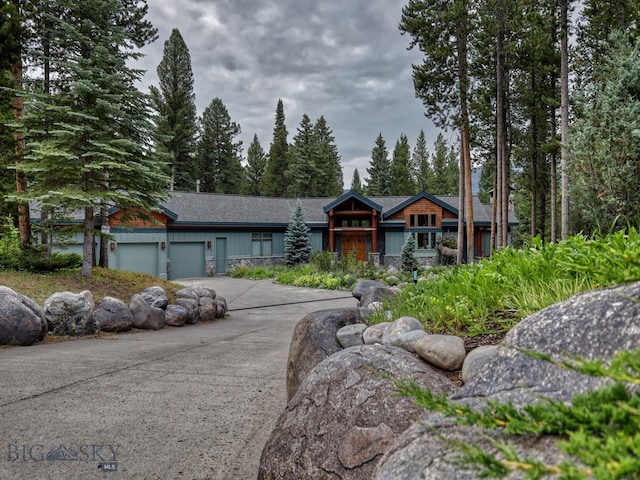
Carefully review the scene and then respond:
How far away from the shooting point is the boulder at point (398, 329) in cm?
345

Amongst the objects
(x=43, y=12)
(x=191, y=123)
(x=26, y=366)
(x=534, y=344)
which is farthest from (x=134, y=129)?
(x=191, y=123)

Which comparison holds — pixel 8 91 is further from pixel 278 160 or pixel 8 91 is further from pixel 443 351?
pixel 278 160

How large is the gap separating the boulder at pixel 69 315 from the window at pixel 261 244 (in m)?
16.0

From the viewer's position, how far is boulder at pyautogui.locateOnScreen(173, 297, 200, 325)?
10.5 metres

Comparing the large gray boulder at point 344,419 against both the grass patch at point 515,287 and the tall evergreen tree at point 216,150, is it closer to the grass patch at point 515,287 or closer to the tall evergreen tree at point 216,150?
the grass patch at point 515,287

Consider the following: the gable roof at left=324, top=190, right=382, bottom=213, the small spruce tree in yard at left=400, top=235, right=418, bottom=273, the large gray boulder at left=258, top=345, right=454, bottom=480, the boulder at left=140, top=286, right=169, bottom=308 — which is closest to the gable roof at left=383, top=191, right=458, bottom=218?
the gable roof at left=324, top=190, right=382, bottom=213

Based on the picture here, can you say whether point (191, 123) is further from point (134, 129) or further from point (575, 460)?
point (575, 460)

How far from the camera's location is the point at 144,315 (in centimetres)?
932

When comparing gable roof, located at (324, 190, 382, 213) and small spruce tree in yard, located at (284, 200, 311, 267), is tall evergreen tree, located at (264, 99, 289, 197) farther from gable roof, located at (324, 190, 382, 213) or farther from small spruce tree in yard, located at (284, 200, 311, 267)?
gable roof, located at (324, 190, 382, 213)

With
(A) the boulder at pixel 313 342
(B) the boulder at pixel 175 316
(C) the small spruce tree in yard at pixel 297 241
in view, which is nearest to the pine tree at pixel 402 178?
(C) the small spruce tree in yard at pixel 297 241

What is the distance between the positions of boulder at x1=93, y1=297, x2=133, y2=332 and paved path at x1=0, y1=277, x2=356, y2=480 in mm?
910

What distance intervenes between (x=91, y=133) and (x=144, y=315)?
17.7ft

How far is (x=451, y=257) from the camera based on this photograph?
80.7ft

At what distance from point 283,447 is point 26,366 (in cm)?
508
